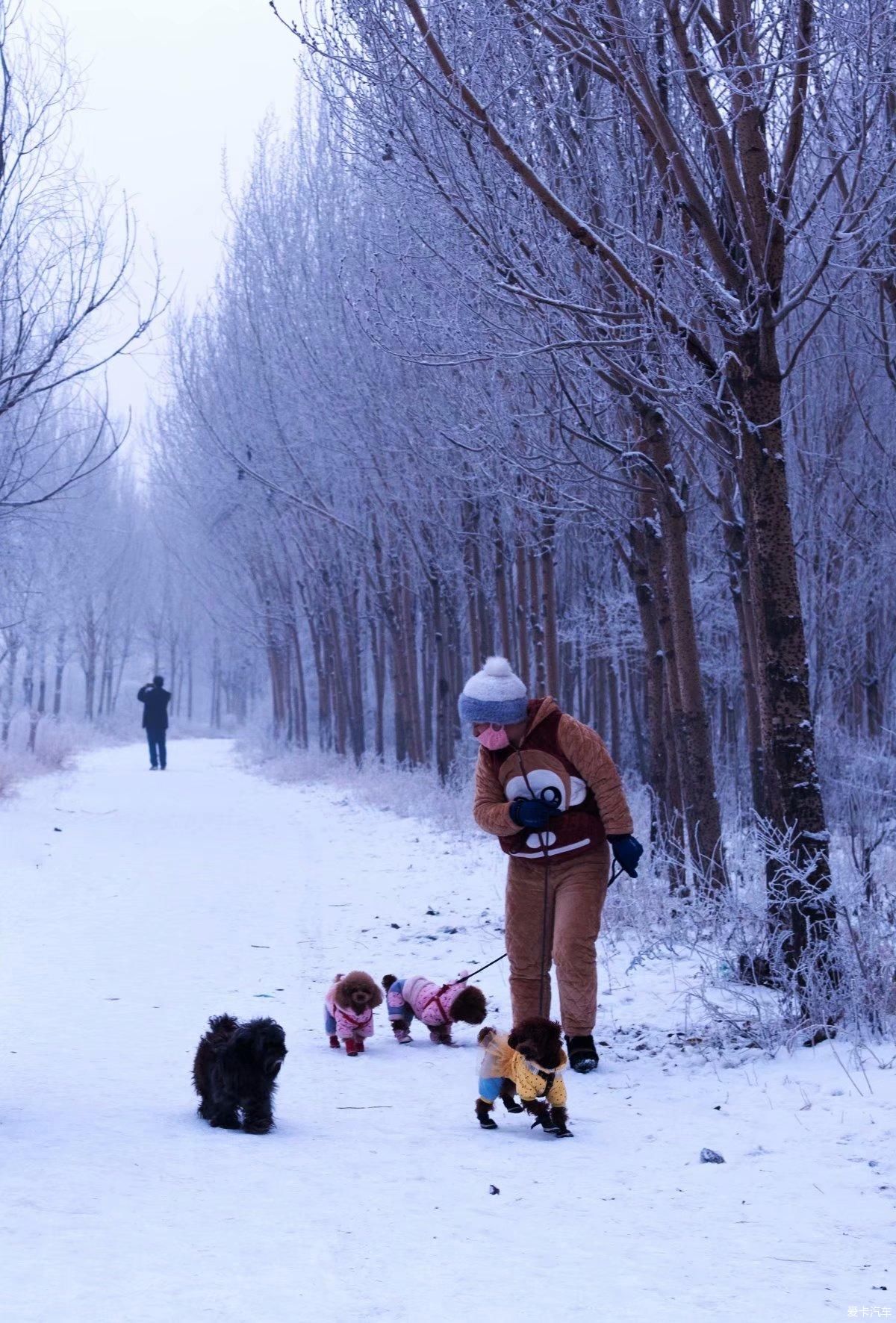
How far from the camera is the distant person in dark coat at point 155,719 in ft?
86.2

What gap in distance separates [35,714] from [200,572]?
27.4 ft

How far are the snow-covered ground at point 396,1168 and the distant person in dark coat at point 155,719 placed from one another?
18.1 meters

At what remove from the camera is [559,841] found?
5508mm

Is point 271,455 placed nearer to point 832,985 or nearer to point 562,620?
point 562,620

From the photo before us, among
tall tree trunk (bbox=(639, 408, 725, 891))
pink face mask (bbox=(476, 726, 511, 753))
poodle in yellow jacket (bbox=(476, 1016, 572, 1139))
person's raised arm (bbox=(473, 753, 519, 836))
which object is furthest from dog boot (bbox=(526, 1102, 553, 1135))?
tall tree trunk (bbox=(639, 408, 725, 891))

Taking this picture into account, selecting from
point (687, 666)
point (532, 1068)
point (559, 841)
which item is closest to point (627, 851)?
point (559, 841)

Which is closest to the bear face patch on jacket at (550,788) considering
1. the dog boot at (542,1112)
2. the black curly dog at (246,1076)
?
the dog boot at (542,1112)

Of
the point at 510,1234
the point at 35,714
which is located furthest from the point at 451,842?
the point at 35,714

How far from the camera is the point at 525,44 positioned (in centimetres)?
729

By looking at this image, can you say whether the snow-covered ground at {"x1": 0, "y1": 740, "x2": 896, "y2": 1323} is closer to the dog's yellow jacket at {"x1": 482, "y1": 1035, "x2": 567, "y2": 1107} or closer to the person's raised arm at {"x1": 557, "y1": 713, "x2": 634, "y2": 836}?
the dog's yellow jacket at {"x1": 482, "y1": 1035, "x2": 567, "y2": 1107}

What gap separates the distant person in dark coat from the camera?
26281mm

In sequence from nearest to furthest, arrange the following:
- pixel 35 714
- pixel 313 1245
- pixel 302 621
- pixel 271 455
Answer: pixel 313 1245, pixel 271 455, pixel 35 714, pixel 302 621

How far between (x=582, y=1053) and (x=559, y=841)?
86 centimetres

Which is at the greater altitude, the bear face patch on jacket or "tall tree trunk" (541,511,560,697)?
"tall tree trunk" (541,511,560,697)
